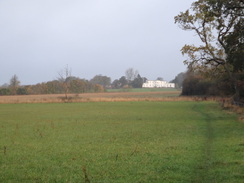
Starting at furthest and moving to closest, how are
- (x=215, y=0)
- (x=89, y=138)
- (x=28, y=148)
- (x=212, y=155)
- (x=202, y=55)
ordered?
(x=202, y=55) → (x=215, y=0) → (x=89, y=138) → (x=28, y=148) → (x=212, y=155)

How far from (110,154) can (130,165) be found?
6.71ft

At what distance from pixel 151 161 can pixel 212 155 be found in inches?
93.3

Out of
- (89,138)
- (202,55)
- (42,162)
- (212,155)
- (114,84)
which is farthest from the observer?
(114,84)

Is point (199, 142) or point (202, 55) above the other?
point (202, 55)

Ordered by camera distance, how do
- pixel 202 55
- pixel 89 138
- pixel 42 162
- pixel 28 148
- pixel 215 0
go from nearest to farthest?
pixel 42 162, pixel 28 148, pixel 89 138, pixel 215 0, pixel 202 55

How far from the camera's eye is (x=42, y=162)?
1070 centimetres

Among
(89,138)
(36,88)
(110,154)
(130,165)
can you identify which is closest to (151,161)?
(130,165)

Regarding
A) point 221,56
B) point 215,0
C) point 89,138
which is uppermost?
point 215,0

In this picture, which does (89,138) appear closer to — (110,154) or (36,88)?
(110,154)

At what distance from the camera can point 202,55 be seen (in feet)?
120


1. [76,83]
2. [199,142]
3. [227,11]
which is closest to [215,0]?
[227,11]

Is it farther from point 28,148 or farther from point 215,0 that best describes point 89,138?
point 215,0

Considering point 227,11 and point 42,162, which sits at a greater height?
point 227,11

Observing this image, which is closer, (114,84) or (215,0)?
(215,0)
